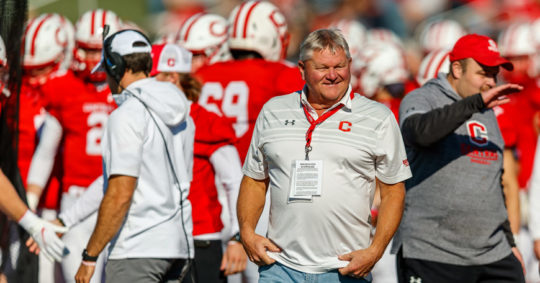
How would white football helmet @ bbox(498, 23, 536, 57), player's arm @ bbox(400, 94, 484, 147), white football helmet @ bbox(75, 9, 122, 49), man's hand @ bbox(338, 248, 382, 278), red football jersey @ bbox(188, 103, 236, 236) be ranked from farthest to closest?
white football helmet @ bbox(498, 23, 536, 57) < white football helmet @ bbox(75, 9, 122, 49) < red football jersey @ bbox(188, 103, 236, 236) < player's arm @ bbox(400, 94, 484, 147) < man's hand @ bbox(338, 248, 382, 278)

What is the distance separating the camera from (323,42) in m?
5.23

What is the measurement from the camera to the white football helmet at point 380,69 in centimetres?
990

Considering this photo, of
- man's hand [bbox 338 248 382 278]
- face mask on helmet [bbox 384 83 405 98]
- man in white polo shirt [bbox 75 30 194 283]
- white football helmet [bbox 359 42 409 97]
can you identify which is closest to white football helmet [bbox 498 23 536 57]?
white football helmet [bbox 359 42 409 97]

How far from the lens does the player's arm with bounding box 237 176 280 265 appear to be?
5.28m

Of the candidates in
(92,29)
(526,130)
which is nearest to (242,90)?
(92,29)

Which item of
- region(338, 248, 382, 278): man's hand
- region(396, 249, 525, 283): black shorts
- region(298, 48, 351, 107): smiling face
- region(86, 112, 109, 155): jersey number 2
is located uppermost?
region(298, 48, 351, 107): smiling face

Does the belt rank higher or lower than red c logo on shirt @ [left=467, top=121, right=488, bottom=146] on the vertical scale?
lower

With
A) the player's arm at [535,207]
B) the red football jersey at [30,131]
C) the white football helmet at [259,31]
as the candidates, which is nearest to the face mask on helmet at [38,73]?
the red football jersey at [30,131]

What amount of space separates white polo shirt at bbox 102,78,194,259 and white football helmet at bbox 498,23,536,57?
24.2ft

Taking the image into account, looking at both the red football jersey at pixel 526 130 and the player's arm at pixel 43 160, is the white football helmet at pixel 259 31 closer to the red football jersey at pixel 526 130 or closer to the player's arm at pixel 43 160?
the player's arm at pixel 43 160

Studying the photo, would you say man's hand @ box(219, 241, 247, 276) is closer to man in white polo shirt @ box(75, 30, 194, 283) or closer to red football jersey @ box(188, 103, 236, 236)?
red football jersey @ box(188, 103, 236, 236)

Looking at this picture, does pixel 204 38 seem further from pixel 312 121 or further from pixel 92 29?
pixel 312 121

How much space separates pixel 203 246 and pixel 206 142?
71 centimetres

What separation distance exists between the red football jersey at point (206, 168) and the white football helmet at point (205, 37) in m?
2.54
